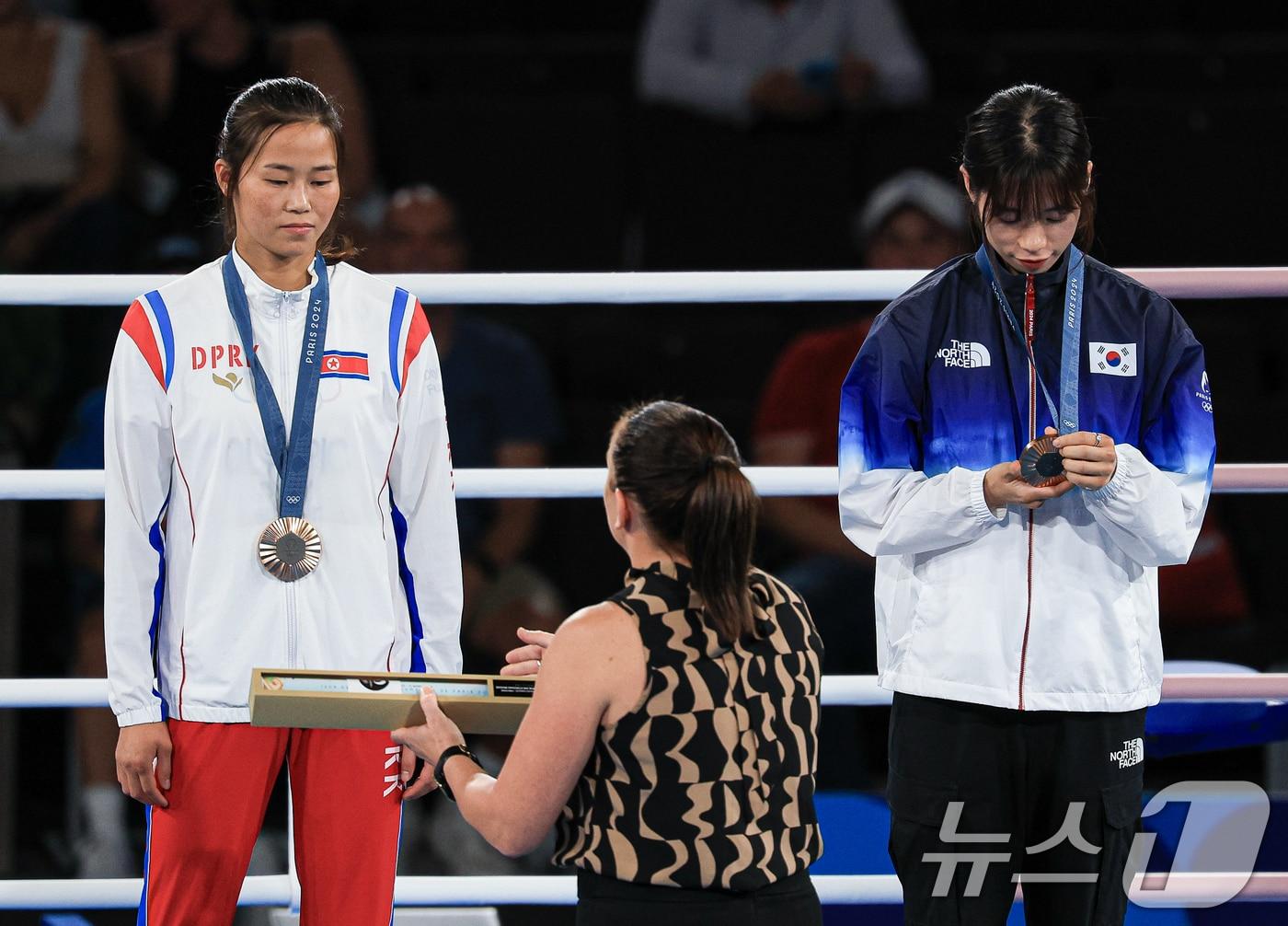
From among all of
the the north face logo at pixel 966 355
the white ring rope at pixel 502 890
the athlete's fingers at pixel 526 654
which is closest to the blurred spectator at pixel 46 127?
the white ring rope at pixel 502 890

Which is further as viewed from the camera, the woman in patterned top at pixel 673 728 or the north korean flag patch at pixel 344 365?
the north korean flag patch at pixel 344 365

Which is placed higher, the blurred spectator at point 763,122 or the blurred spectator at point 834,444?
the blurred spectator at point 763,122

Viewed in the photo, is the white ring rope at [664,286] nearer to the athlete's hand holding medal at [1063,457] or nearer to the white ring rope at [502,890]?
the athlete's hand holding medal at [1063,457]

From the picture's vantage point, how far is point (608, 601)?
169cm

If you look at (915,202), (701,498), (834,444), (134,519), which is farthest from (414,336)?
(915,202)

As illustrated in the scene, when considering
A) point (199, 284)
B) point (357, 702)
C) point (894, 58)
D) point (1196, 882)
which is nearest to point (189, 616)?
point (357, 702)

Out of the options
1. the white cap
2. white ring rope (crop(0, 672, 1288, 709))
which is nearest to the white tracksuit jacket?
white ring rope (crop(0, 672, 1288, 709))

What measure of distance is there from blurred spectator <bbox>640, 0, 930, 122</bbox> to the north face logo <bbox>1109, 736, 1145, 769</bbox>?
2837 millimetres

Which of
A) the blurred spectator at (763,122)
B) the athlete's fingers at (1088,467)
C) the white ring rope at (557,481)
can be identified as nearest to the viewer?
the athlete's fingers at (1088,467)

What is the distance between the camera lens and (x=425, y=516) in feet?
6.53

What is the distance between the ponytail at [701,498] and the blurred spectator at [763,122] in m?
2.74

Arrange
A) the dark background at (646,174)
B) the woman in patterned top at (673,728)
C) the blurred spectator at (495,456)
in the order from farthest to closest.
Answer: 1. the dark background at (646,174)
2. the blurred spectator at (495,456)
3. the woman in patterned top at (673,728)

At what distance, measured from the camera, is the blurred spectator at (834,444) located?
3445 mm

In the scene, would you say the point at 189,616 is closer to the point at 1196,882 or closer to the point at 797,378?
the point at 1196,882
